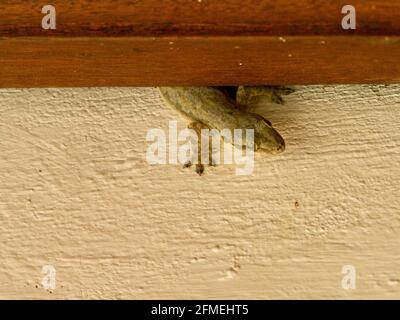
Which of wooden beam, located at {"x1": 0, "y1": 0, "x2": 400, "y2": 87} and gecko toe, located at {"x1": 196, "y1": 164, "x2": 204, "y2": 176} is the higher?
wooden beam, located at {"x1": 0, "y1": 0, "x2": 400, "y2": 87}

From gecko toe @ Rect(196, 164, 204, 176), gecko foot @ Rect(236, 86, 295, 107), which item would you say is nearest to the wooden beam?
gecko foot @ Rect(236, 86, 295, 107)

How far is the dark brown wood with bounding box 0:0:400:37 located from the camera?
46.4 inches

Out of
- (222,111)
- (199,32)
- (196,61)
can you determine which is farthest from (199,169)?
(199,32)

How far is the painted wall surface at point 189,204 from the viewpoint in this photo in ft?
5.64

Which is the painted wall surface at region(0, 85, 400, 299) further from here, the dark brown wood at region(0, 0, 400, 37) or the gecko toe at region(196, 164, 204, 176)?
the dark brown wood at region(0, 0, 400, 37)

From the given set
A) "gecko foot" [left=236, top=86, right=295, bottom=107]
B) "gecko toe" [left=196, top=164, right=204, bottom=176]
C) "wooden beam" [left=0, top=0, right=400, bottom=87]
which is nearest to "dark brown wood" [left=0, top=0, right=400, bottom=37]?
→ "wooden beam" [left=0, top=0, right=400, bottom=87]

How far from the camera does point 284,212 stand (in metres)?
1.73

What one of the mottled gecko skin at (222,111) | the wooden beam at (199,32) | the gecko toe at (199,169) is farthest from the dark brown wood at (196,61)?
the gecko toe at (199,169)

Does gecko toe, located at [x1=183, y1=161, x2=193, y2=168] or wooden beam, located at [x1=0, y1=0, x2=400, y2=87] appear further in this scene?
gecko toe, located at [x1=183, y1=161, x2=193, y2=168]

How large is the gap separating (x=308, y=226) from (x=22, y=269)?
775mm

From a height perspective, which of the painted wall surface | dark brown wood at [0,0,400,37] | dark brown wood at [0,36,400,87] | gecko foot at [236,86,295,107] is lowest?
the painted wall surface

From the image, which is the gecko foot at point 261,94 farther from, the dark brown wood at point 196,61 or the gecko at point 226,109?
the dark brown wood at point 196,61

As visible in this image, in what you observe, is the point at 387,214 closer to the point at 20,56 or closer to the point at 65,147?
the point at 65,147

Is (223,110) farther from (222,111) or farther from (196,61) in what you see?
(196,61)
